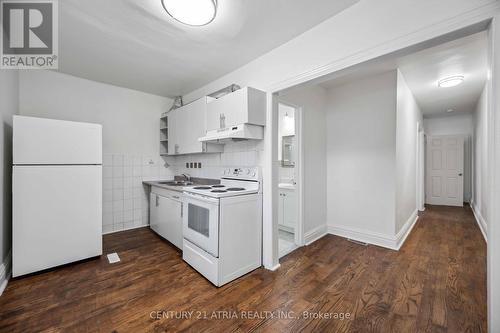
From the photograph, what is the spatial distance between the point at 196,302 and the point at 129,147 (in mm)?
2965

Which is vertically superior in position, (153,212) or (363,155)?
(363,155)

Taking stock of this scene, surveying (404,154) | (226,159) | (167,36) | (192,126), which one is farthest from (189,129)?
(404,154)

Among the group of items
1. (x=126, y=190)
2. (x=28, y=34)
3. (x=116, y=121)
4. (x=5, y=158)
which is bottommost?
(x=126, y=190)

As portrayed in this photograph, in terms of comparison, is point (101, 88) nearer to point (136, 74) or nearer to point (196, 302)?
point (136, 74)

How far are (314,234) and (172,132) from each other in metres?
2.94

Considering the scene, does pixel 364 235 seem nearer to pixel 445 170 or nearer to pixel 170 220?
pixel 170 220

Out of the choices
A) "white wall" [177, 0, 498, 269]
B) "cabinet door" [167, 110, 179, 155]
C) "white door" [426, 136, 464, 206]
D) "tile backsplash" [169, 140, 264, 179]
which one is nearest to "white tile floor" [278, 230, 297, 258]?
"white wall" [177, 0, 498, 269]

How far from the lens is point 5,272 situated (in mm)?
2064

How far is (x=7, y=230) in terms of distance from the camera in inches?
89.4

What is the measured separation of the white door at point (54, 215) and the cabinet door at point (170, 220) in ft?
2.69

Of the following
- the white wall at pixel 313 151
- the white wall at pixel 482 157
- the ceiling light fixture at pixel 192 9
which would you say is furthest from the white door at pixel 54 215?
the white wall at pixel 482 157

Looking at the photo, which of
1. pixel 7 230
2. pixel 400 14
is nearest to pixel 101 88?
pixel 7 230

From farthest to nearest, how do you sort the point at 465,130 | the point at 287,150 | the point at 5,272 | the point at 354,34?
1. the point at 465,130
2. the point at 287,150
3. the point at 5,272
4. the point at 354,34

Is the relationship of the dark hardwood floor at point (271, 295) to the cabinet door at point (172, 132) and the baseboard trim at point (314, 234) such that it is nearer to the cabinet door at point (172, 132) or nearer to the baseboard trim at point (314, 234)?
the baseboard trim at point (314, 234)
